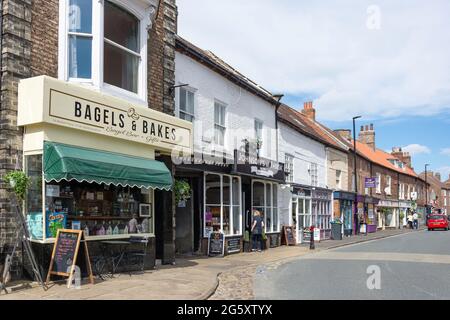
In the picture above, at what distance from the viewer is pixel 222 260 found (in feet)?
49.6

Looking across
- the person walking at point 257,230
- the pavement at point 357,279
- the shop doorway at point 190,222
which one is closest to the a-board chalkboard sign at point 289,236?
the person walking at point 257,230

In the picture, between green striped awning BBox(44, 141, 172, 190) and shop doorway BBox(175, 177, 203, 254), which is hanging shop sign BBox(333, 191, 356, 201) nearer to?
shop doorway BBox(175, 177, 203, 254)

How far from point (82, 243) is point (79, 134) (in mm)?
2203

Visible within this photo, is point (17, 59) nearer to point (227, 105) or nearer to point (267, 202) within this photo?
point (227, 105)

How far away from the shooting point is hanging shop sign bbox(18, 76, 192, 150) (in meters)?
9.01

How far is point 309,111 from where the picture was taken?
3762cm

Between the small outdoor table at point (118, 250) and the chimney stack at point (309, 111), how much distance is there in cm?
2805

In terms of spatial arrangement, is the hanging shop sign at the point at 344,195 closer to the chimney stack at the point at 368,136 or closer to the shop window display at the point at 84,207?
the shop window display at the point at 84,207

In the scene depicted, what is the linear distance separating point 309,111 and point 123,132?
2829 centimetres

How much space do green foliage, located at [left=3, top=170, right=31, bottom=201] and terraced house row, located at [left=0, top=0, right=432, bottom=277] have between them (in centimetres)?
25

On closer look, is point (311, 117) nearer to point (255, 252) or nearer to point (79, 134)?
point (255, 252)

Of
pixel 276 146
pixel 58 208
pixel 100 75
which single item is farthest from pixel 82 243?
pixel 276 146

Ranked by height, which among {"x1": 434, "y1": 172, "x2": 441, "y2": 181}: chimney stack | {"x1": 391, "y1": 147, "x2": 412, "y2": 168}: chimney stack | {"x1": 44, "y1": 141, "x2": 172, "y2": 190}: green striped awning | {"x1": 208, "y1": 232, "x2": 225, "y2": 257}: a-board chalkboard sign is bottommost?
{"x1": 208, "y1": 232, "x2": 225, "y2": 257}: a-board chalkboard sign

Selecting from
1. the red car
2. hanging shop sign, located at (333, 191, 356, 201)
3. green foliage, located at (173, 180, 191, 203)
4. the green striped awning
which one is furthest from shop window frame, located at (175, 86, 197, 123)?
the red car
